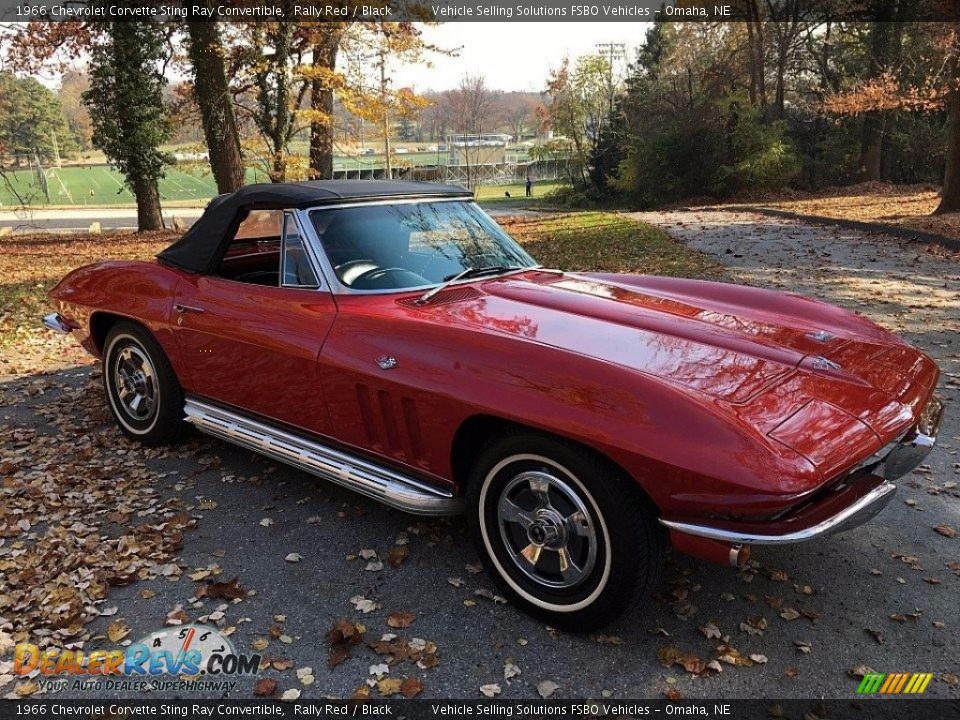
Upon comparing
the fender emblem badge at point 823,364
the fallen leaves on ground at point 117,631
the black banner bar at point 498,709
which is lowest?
the black banner bar at point 498,709

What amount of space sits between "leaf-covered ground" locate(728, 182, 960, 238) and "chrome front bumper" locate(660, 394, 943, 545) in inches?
473

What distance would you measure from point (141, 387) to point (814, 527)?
4075mm

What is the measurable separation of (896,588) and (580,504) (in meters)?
1.62

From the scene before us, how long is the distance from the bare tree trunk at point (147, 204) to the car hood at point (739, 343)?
18.4 metres

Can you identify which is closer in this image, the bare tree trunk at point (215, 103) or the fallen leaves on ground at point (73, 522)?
the fallen leaves on ground at point (73, 522)

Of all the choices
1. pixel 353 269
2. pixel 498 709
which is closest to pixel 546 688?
pixel 498 709

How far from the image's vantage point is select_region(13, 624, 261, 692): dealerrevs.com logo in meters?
2.60

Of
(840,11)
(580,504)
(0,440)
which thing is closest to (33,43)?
(0,440)

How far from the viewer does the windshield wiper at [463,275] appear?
348 cm

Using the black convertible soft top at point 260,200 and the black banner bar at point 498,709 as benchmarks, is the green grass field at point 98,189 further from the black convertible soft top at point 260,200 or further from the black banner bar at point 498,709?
the black banner bar at point 498,709

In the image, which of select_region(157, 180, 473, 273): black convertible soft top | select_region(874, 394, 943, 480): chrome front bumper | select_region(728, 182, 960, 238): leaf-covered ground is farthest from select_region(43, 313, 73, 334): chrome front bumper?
select_region(728, 182, 960, 238): leaf-covered ground

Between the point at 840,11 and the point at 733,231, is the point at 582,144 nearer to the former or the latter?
the point at 840,11

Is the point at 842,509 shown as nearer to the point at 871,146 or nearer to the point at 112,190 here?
the point at 871,146

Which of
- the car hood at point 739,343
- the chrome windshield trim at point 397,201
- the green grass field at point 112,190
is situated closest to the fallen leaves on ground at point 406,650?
the car hood at point 739,343
